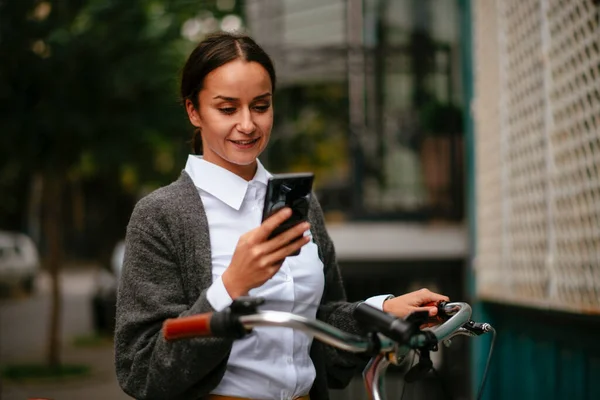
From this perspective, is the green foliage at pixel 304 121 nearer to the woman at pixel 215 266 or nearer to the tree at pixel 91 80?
the tree at pixel 91 80

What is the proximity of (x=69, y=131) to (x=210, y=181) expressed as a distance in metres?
7.15

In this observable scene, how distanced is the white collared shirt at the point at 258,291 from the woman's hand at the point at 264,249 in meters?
0.18

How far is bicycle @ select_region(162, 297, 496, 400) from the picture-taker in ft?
5.88

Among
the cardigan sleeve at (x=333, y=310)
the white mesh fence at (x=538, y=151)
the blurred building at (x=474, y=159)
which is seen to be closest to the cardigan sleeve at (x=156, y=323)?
the cardigan sleeve at (x=333, y=310)

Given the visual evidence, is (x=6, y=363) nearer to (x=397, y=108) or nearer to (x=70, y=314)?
(x=397, y=108)

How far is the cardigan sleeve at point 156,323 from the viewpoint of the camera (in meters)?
1.96

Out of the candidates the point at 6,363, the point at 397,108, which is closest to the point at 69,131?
the point at 397,108

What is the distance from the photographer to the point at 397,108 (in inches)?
362

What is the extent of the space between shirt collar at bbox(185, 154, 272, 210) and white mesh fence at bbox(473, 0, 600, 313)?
1991 mm

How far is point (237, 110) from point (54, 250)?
962 centimetres

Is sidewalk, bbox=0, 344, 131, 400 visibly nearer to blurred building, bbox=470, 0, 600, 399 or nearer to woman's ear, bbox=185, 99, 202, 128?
blurred building, bbox=470, 0, 600, 399

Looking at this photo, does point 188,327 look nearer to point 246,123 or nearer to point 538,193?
point 246,123

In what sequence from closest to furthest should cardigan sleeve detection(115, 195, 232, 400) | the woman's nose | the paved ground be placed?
cardigan sleeve detection(115, 195, 232, 400), the woman's nose, the paved ground

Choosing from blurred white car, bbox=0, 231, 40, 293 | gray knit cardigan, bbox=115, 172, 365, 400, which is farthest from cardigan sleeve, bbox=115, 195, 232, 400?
blurred white car, bbox=0, 231, 40, 293
